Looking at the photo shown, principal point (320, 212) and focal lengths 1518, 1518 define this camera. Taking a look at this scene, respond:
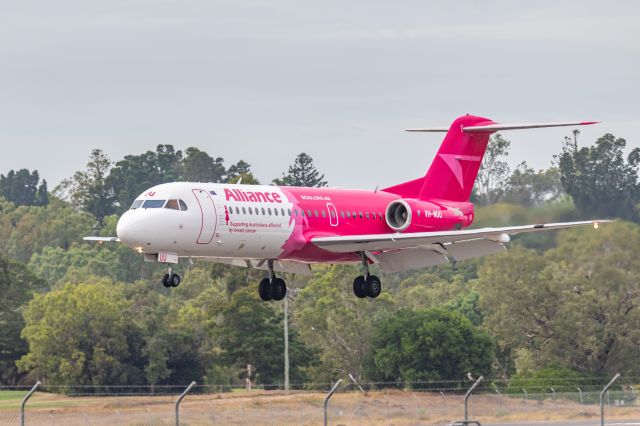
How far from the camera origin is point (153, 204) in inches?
1845

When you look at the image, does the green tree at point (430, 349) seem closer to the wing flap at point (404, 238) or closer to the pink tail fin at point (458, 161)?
the pink tail fin at point (458, 161)

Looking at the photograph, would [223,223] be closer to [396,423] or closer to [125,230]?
[125,230]

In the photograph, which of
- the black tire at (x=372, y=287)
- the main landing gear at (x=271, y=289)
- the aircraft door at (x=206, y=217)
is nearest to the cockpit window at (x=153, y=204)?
the aircraft door at (x=206, y=217)

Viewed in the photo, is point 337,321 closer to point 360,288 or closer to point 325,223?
point 360,288

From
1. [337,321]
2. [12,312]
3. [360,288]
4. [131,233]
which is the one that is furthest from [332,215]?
[12,312]

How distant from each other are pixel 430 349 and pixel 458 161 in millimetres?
32860

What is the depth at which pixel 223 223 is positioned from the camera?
156 ft

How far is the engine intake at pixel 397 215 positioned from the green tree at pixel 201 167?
13787 centimetres

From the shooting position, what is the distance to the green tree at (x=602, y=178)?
69.6 meters

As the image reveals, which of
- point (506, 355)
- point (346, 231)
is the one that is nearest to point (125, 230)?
point (346, 231)

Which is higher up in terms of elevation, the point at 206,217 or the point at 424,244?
the point at 206,217

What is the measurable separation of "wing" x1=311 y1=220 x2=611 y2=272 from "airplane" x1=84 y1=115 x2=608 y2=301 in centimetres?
4

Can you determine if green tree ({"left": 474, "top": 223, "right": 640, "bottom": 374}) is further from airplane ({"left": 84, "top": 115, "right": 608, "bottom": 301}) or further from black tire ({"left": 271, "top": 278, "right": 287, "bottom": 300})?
black tire ({"left": 271, "top": 278, "right": 287, "bottom": 300})

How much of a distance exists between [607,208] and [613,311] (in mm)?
23647
